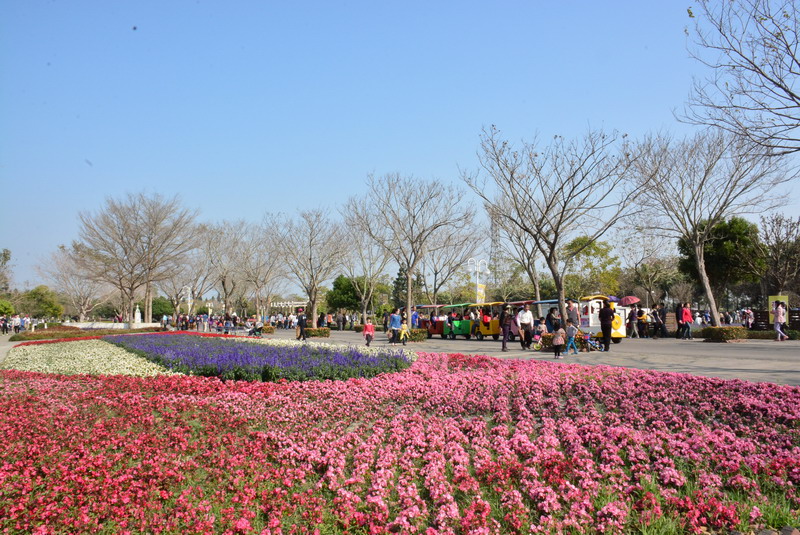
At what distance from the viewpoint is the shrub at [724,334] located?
21609 millimetres

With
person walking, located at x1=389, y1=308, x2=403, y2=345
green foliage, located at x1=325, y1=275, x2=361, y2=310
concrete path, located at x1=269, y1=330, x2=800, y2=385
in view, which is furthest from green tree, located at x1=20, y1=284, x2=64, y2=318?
concrete path, located at x1=269, y1=330, x2=800, y2=385

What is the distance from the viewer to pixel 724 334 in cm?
2158

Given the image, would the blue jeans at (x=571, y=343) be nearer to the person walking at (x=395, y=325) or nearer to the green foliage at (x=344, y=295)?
the person walking at (x=395, y=325)

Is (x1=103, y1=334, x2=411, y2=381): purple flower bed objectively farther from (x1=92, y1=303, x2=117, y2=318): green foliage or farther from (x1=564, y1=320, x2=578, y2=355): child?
(x1=92, y1=303, x2=117, y2=318): green foliage

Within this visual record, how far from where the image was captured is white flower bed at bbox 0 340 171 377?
12750 mm

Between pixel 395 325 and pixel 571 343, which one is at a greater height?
pixel 395 325

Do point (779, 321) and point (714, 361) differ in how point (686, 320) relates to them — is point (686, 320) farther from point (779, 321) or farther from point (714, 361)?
point (714, 361)

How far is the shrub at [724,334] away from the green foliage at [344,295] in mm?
43398

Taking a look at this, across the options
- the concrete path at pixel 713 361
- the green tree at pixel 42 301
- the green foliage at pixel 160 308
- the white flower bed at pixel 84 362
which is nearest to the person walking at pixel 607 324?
the concrete path at pixel 713 361

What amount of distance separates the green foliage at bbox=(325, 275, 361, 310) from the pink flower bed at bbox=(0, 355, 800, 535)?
5446 cm

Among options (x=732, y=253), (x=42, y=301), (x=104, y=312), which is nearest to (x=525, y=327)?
(x=732, y=253)

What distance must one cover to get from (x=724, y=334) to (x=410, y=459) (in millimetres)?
20157

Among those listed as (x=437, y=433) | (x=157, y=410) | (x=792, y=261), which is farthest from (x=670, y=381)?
(x=792, y=261)

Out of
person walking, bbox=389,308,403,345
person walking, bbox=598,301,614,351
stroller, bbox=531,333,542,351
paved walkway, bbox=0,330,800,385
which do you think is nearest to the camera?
paved walkway, bbox=0,330,800,385
